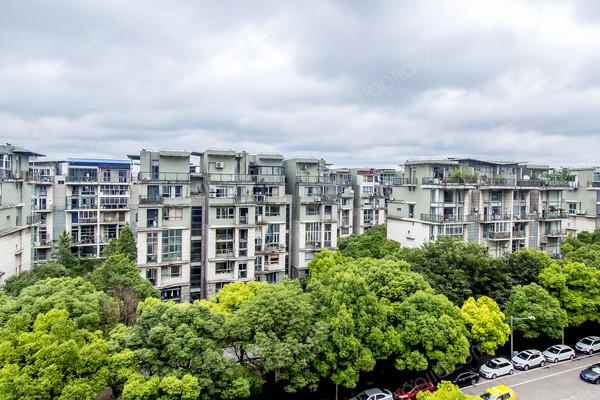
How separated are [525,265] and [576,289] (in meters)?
3.20

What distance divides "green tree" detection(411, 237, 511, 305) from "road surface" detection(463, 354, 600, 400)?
460 cm

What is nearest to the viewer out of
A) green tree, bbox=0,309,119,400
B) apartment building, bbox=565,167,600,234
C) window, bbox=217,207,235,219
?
green tree, bbox=0,309,119,400

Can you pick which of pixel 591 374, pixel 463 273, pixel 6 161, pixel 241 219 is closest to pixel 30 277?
pixel 6 161

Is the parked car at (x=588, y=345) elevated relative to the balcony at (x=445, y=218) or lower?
lower

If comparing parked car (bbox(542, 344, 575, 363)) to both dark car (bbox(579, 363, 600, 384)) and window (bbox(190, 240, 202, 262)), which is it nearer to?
dark car (bbox(579, 363, 600, 384))

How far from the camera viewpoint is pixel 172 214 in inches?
1232

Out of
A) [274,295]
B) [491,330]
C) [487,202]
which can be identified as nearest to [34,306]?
[274,295]

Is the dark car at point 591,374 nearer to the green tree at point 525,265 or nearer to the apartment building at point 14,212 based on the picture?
the green tree at point 525,265

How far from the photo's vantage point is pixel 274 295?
60.5ft

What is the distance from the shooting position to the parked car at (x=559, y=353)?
2503cm

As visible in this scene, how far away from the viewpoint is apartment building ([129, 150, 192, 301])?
30250mm

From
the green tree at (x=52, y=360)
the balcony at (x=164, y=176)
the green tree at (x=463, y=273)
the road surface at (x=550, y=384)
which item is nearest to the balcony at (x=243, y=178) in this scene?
the balcony at (x=164, y=176)

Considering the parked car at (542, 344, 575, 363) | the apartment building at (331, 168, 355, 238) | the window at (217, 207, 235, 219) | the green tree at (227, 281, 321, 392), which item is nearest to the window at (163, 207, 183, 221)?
the window at (217, 207, 235, 219)

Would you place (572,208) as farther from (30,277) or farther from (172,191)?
(30,277)
